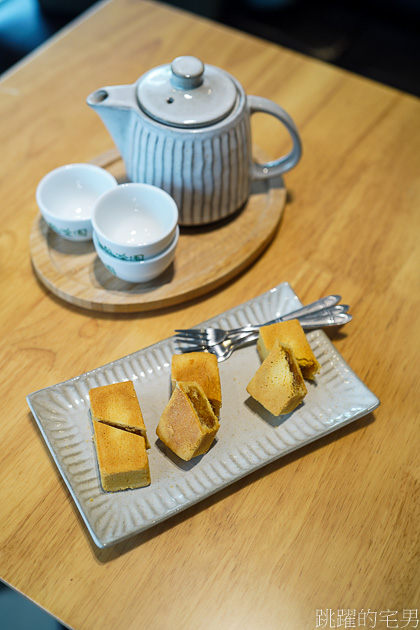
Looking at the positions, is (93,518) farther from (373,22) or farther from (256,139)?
(373,22)

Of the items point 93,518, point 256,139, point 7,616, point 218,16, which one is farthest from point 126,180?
point 218,16

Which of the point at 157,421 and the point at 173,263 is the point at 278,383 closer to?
the point at 157,421

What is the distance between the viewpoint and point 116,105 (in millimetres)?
845

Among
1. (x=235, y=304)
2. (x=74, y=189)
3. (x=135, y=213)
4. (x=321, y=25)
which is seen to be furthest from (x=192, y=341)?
(x=321, y=25)

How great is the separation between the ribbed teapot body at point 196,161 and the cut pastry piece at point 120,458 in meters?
0.39

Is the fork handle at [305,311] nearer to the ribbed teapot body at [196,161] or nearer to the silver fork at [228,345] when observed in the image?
the silver fork at [228,345]

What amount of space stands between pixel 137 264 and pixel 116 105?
0.80 feet

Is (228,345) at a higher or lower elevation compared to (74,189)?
lower

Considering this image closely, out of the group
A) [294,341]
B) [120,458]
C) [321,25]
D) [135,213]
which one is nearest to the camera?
[120,458]

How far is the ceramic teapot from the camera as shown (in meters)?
0.82

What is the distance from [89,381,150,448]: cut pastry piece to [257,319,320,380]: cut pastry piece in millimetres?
191

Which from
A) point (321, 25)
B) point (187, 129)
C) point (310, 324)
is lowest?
point (321, 25)

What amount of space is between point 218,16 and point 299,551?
2275mm

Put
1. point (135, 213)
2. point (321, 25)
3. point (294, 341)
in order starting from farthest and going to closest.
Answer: point (321, 25), point (135, 213), point (294, 341)
